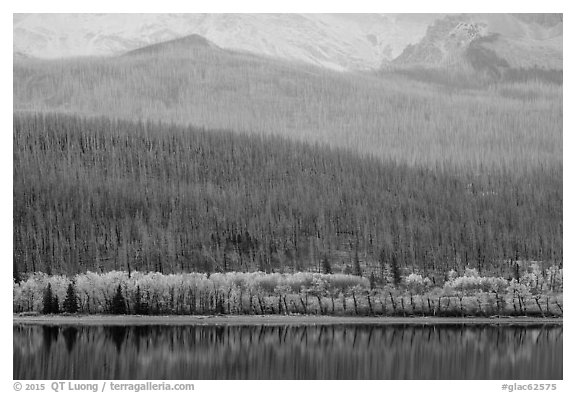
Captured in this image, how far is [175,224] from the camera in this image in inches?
1363

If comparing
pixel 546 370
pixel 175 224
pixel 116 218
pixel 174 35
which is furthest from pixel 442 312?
pixel 174 35

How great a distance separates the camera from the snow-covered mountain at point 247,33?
3325cm

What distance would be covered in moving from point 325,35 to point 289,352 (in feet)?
48.9

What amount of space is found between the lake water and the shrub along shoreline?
28.7 inches

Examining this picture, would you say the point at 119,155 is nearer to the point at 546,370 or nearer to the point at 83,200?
the point at 83,200

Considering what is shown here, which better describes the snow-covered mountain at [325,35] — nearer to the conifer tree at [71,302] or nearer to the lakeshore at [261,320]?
the conifer tree at [71,302]

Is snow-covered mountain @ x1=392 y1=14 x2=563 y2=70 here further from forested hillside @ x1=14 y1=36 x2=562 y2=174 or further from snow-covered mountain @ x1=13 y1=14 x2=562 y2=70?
forested hillside @ x1=14 y1=36 x2=562 y2=174

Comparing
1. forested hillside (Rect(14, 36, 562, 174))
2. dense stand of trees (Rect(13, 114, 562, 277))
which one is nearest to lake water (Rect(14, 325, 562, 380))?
dense stand of trees (Rect(13, 114, 562, 277))

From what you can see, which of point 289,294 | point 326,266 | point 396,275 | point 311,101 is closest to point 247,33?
point 311,101

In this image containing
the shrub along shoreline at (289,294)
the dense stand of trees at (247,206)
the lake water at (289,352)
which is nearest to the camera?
the lake water at (289,352)

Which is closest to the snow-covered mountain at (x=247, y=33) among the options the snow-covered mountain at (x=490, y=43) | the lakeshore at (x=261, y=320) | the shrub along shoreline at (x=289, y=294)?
the snow-covered mountain at (x=490, y=43)

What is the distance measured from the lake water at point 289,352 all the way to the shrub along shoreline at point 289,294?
2.40ft

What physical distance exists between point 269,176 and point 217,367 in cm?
1187
